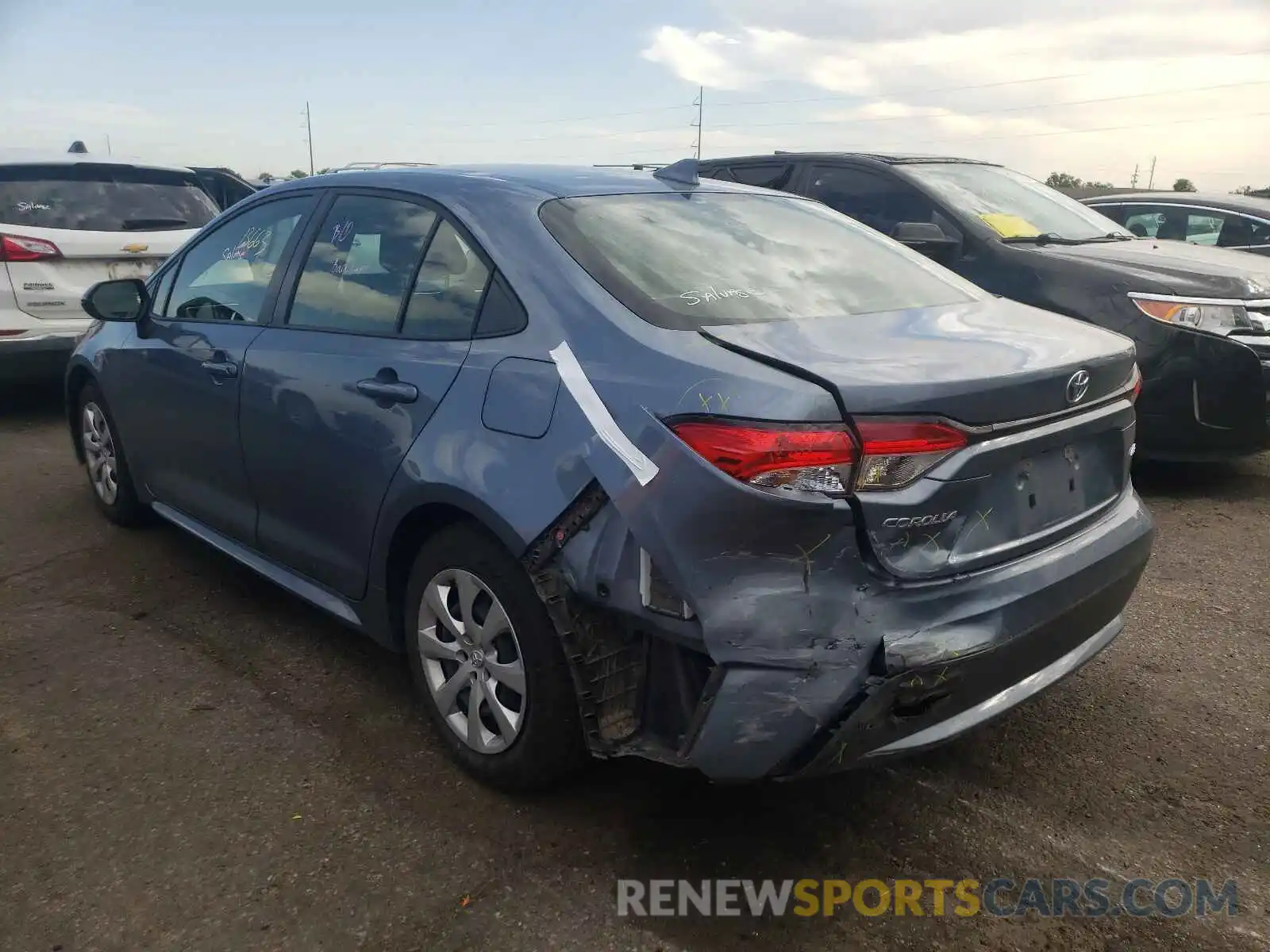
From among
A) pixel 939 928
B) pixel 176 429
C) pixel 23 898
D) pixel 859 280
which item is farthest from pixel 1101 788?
pixel 176 429

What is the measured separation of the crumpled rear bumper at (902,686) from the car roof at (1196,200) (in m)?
7.02

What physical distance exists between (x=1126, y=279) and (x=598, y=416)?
151 inches

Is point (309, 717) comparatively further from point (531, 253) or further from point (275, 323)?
point (531, 253)

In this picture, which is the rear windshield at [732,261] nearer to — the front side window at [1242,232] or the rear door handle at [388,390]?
the rear door handle at [388,390]

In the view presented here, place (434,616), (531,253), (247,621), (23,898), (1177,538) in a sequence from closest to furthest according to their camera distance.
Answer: (23,898) < (531,253) < (434,616) < (247,621) < (1177,538)

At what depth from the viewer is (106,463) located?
481 centimetres

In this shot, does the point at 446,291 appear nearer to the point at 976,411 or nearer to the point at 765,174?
the point at 976,411

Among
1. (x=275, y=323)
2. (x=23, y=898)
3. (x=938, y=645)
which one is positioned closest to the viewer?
(x=938, y=645)

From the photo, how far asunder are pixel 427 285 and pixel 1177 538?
3.64m

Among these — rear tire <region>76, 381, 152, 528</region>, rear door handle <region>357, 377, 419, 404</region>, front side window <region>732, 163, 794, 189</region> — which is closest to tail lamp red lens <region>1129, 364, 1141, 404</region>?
rear door handle <region>357, 377, 419, 404</region>

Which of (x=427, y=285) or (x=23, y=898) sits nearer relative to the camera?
(x=23, y=898)

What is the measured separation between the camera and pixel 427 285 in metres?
2.92

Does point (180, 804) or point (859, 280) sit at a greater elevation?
point (859, 280)
